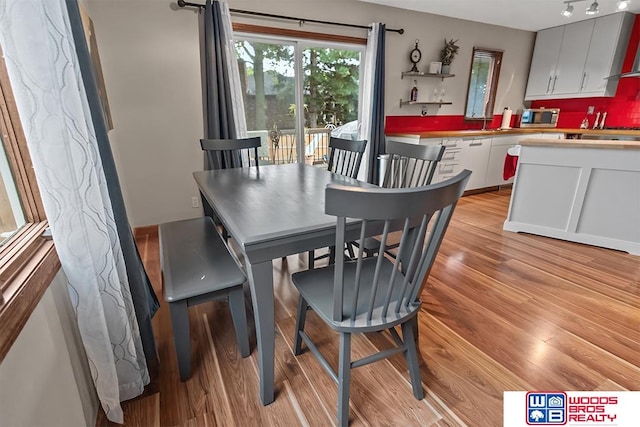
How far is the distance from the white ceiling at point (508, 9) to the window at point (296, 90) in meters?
0.84

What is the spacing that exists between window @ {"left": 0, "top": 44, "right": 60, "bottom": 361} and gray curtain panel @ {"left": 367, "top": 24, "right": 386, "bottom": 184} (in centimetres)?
351

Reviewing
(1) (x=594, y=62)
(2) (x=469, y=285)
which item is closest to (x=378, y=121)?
(2) (x=469, y=285)

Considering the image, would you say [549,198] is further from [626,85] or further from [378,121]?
[626,85]

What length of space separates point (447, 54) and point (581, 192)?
8.46ft

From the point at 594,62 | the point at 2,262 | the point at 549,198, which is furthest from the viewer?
the point at 594,62

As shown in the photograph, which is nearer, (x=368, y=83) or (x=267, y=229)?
(x=267, y=229)

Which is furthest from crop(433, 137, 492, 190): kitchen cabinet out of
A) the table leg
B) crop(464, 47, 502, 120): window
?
the table leg

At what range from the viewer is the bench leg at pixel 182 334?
1.29 metres

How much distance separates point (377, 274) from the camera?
965 millimetres

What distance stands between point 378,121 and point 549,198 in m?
2.06

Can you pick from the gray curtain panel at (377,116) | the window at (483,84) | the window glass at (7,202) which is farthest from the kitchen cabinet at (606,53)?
the window glass at (7,202)

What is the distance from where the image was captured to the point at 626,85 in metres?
4.39

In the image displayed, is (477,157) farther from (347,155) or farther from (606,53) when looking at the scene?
(347,155)

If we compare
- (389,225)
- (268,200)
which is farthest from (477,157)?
(389,225)
